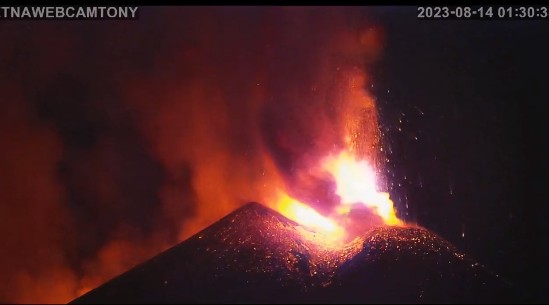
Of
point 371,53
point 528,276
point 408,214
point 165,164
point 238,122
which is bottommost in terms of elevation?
point 528,276

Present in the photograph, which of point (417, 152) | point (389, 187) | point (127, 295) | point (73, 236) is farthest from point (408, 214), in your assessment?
point (73, 236)

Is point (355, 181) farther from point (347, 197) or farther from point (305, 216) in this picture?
point (305, 216)

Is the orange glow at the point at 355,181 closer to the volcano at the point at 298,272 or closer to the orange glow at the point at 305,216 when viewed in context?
the orange glow at the point at 305,216

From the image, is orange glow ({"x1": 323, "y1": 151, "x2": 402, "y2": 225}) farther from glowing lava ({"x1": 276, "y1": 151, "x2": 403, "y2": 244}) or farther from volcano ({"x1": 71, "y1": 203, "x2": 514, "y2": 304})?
volcano ({"x1": 71, "y1": 203, "x2": 514, "y2": 304})

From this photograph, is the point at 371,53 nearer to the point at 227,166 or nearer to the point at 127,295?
the point at 227,166

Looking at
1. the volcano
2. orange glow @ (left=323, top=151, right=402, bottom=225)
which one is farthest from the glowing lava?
the volcano
